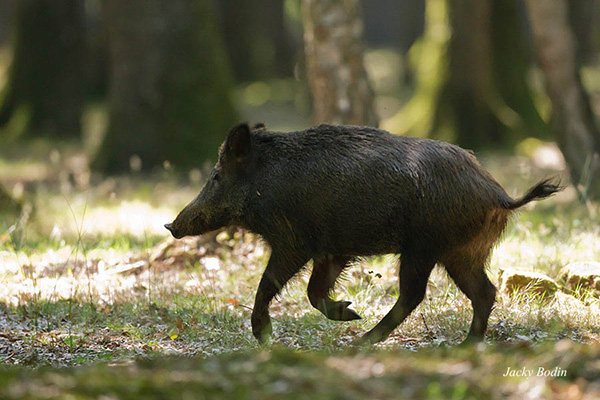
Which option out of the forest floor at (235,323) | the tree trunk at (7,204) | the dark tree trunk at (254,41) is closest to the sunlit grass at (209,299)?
the forest floor at (235,323)

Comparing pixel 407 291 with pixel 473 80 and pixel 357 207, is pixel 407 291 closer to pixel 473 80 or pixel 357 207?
pixel 357 207

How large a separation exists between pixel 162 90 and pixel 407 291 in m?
9.04

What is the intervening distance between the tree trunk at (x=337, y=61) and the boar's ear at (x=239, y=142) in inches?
156

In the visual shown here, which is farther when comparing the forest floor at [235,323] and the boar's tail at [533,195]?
the boar's tail at [533,195]

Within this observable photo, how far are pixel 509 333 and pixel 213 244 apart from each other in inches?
138

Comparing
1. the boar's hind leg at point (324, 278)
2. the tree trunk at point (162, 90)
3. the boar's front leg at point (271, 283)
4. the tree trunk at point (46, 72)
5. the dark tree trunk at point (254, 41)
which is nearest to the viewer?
the boar's front leg at point (271, 283)

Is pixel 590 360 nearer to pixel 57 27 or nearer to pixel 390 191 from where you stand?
pixel 390 191

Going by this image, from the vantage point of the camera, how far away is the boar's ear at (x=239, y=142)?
584 centimetres

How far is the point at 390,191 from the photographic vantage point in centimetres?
556

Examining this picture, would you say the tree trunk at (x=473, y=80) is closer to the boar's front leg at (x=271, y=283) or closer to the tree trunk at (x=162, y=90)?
the tree trunk at (x=162, y=90)

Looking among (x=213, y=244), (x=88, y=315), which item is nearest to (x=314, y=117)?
(x=213, y=244)

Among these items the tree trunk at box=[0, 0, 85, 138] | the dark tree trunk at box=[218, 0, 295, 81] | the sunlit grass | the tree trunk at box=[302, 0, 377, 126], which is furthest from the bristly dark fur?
the dark tree trunk at box=[218, 0, 295, 81]

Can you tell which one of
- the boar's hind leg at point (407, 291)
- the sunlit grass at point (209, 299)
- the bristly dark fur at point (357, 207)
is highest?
the bristly dark fur at point (357, 207)

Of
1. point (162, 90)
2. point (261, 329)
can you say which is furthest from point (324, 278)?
point (162, 90)
